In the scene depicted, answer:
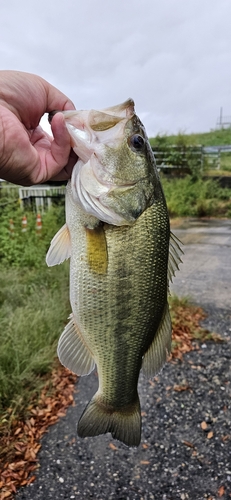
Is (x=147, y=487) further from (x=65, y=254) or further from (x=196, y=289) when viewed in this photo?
(x=196, y=289)

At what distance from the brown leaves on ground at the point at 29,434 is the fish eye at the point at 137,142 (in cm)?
311

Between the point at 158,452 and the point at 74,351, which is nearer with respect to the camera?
the point at 74,351

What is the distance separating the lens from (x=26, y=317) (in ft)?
16.7

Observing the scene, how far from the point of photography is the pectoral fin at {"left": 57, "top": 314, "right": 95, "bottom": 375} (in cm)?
189

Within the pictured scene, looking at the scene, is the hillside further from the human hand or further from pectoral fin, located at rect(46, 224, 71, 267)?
pectoral fin, located at rect(46, 224, 71, 267)

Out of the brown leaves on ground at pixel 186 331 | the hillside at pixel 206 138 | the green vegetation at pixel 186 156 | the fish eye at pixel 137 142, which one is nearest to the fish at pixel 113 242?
the fish eye at pixel 137 142

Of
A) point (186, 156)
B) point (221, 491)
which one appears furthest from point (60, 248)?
point (186, 156)

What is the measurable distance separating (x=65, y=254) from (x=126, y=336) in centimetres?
45

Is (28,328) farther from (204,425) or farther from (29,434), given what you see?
(204,425)

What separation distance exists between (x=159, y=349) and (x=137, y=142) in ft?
3.04

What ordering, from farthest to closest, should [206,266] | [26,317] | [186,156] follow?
[186,156], [206,266], [26,317]

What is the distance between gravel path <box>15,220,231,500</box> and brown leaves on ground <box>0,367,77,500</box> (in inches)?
3.2

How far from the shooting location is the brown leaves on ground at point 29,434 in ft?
12.0

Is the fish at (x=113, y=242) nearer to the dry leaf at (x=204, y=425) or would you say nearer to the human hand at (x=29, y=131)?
the human hand at (x=29, y=131)
